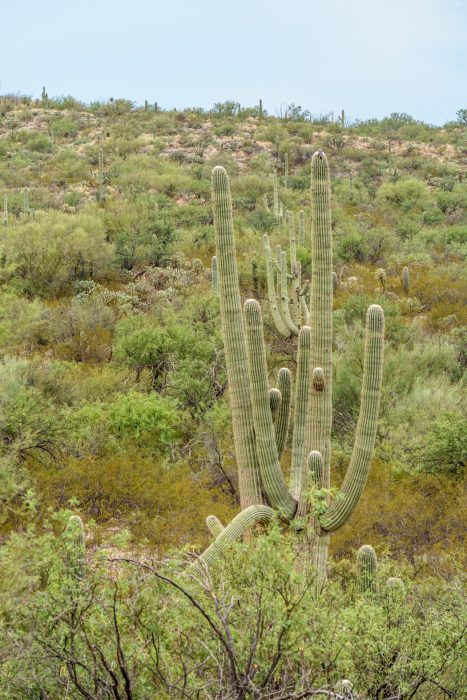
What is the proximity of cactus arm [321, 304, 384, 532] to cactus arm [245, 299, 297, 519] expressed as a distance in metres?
0.46

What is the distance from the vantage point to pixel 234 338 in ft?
24.3

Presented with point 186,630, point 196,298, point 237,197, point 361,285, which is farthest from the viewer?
point 237,197

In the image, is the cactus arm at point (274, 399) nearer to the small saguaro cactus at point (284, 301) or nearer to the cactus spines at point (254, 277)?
the small saguaro cactus at point (284, 301)

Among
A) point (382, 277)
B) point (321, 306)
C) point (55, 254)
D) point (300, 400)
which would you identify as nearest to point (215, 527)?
point (300, 400)

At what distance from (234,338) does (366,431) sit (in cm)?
143

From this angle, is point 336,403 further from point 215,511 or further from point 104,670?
point 104,670

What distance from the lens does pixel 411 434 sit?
1318 centimetres

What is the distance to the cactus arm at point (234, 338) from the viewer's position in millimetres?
7379

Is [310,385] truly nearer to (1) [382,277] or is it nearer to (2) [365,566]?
(2) [365,566]

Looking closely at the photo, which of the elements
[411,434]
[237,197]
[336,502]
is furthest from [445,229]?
[336,502]

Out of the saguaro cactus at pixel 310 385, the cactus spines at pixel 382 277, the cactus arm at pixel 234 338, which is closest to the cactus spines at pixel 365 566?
the saguaro cactus at pixel 310 385

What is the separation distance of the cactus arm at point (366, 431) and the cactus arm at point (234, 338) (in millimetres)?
724

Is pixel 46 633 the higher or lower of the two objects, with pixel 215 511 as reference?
higher

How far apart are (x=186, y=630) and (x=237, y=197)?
2990 centimetres
